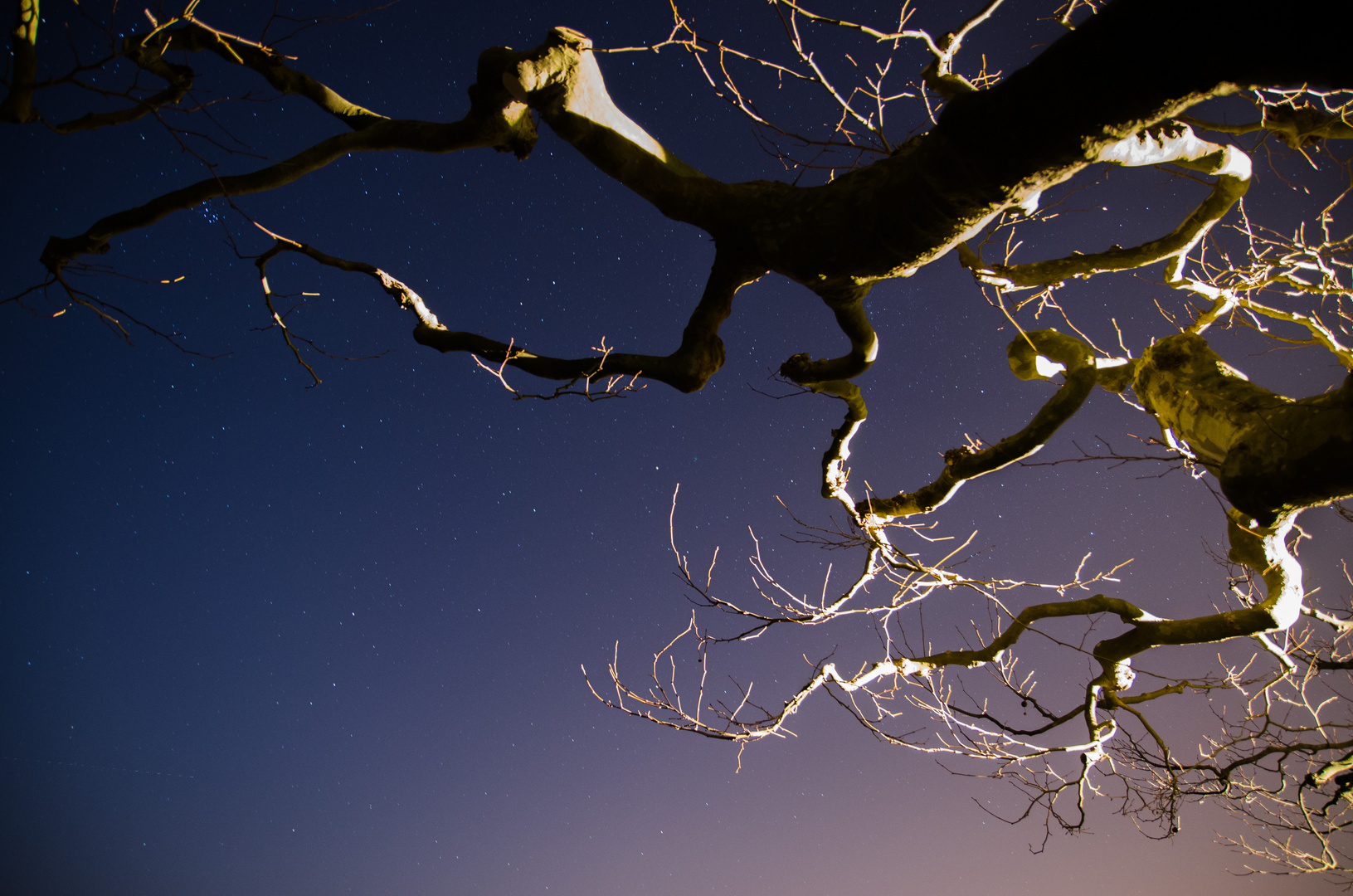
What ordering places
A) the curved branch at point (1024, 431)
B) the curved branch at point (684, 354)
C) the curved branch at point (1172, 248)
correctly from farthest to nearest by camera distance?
1. the curved branch at point (1024, 431)
2. the curved branch at point (1172, 248)
3. the curved branch at point (684, 354)

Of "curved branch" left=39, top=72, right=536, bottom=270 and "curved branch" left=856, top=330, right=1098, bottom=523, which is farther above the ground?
"curved branch" left=39, top=72, right=536, bottom=270

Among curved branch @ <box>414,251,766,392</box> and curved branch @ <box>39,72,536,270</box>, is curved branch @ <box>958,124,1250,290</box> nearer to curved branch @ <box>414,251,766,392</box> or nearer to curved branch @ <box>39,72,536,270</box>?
curved branch @ <box>414,251,766,392</box>

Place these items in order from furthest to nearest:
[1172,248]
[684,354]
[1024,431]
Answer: [1172,248] < [1024,431] < [684,354]

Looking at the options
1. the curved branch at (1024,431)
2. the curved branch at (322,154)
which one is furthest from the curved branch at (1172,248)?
the curved branch at (322,154)

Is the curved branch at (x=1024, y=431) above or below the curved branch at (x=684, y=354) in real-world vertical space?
below

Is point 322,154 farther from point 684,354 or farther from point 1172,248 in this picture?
point 1172,248

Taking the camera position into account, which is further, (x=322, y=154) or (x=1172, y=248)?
(x=1172, y=248)

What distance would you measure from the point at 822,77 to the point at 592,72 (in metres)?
0.98

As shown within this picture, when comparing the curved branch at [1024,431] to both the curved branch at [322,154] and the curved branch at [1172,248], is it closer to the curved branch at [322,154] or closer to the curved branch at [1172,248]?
the curved branch at [1172,248]

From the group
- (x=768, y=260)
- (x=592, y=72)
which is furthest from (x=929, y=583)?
(x=592, y=72)

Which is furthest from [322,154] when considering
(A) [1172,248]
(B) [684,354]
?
(A) [1172,248]

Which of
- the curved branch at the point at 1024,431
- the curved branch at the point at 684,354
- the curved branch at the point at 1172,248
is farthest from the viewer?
the curved branch at the point at 1024,431

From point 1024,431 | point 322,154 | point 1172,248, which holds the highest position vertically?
point 322,154

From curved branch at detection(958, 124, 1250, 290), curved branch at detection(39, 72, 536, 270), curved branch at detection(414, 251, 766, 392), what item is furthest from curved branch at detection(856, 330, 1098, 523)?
curved branch at detection(39, 72, 536, 270)
